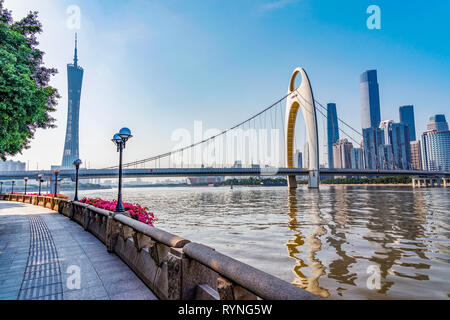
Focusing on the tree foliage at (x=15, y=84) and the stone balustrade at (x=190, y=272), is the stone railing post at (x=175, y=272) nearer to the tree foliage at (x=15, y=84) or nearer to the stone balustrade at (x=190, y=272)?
the stone balustrade at (x=190, y=272)

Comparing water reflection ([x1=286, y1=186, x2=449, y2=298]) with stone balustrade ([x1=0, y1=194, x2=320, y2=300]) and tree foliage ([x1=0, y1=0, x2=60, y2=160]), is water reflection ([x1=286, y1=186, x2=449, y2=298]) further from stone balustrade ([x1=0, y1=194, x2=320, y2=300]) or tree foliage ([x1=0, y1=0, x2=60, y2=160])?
tree foliage ([x1=0, y1=0, x2=60, y2=160])

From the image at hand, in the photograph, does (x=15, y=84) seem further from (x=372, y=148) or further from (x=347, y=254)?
(x=372, y=148)

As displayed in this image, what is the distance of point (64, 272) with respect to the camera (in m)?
5.58

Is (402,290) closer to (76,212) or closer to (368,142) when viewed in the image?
(76,212)

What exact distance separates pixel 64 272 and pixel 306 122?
73.4 meters

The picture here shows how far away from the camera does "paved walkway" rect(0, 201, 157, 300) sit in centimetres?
442

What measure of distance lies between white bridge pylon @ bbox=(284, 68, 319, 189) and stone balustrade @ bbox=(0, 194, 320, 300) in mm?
69676

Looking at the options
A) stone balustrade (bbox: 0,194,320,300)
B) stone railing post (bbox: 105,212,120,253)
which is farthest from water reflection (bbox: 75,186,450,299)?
stone railing post (bbox: 105,212,120,253)

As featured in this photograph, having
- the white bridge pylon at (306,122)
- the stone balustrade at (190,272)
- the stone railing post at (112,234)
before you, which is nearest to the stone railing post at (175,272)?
the stone balustrade at (190,272)

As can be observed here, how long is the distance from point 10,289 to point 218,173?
63038mm

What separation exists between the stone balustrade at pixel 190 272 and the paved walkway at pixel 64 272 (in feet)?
1.09

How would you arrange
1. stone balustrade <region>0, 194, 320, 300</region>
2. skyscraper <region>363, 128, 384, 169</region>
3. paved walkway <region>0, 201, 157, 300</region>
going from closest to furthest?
1. stone balustrade <region>0, 194, 320, 300</region>
2. paved walkway <region>0, 201, 157, 300</region>
3. skyscraper <region>363, 128, 384, 169</region>

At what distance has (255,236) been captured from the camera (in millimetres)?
12102

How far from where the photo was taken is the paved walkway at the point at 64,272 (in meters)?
4.42
